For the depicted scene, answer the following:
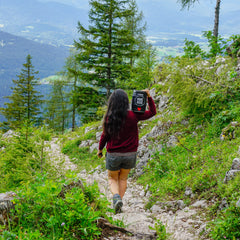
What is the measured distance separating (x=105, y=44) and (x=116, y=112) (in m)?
16.5

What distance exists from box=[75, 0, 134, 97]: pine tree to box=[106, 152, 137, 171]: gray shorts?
15.3m

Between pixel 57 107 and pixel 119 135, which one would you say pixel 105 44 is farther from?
pixel 57 107

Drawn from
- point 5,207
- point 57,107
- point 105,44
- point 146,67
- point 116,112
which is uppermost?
point 105,44

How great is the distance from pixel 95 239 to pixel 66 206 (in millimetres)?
519

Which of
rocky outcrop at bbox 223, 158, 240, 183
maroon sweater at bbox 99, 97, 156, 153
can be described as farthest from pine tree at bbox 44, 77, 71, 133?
rocky outcrop at bbox 223, 158, 240, 183

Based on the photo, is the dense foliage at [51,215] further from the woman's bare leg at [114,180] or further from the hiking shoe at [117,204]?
the woman's bare leg at [114,180]

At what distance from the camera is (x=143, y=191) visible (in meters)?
6.25

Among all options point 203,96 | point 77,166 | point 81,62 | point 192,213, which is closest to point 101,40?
point 81,62

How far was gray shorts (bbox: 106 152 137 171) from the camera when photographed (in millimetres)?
4176

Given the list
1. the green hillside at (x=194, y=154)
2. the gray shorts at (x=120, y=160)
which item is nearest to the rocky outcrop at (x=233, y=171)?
the green hillside at (x=194, y=154)

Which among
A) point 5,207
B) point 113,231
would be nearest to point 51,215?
point 5,207

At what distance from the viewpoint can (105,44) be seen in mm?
19094

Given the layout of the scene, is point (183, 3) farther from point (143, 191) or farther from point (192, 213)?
point (192, 213)

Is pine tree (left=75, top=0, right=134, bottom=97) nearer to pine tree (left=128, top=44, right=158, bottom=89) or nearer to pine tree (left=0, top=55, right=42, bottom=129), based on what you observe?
pine tree (left=128, top=44, right=158, bottom=89)
